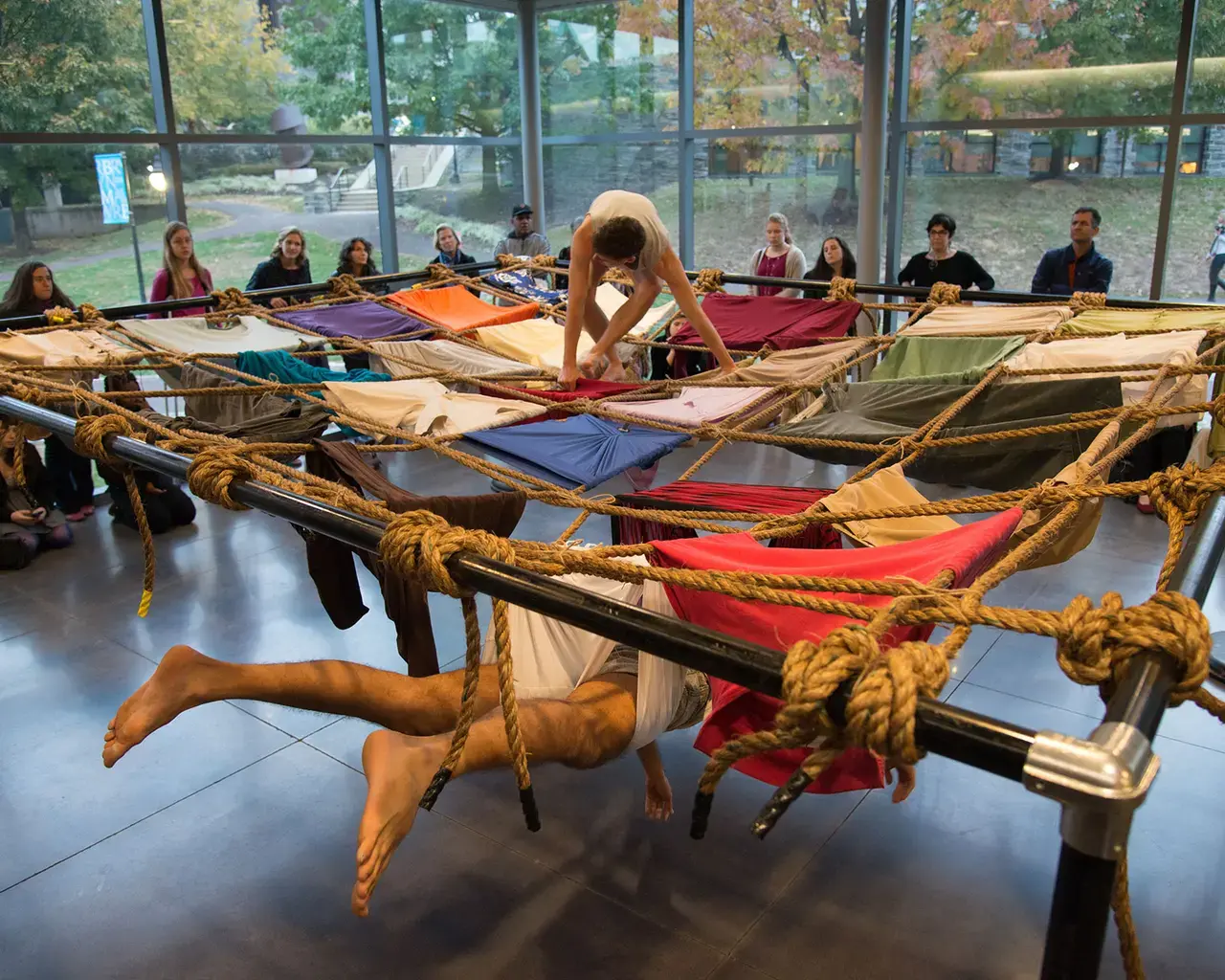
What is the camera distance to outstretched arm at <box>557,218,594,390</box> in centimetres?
330

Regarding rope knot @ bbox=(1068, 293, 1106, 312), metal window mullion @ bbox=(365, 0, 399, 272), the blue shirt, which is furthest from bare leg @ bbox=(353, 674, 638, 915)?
metal window mullion @ bbox=(365, 0, 399, 272)

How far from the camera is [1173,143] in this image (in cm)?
561

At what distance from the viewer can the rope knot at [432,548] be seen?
1.23 metres

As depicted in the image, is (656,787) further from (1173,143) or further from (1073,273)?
(1173,143)

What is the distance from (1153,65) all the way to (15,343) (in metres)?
5.74

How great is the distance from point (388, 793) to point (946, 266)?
14.4 ft

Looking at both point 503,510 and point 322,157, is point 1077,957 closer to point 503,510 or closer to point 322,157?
point 503,510

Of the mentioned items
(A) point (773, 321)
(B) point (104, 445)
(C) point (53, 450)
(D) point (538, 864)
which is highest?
(B) point (104, 445)

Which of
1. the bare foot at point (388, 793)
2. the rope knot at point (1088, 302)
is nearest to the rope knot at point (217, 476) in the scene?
the bare foot at point (388, 793)

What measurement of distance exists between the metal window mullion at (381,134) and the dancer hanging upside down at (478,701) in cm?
594

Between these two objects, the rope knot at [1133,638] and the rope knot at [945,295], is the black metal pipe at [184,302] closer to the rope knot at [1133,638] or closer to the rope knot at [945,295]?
the rope knot at [945,295]

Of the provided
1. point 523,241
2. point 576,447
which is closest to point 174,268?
point 523,241

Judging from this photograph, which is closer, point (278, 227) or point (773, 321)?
point (773, 321)

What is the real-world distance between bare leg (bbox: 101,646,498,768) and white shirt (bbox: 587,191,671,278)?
5.88ft
